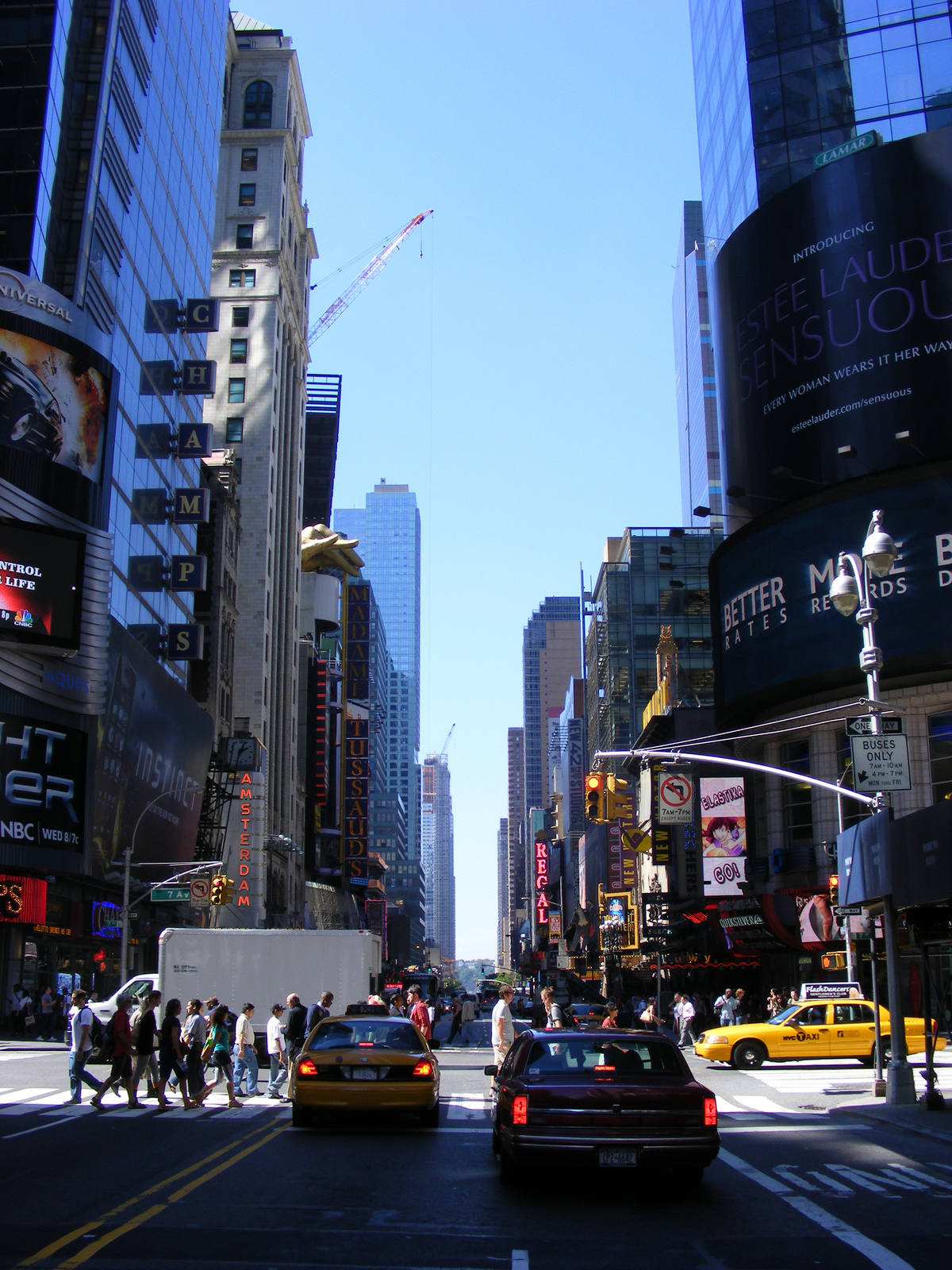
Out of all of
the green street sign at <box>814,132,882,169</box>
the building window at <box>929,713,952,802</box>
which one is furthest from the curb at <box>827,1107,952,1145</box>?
the green street sign at <box>814,132,882,169</box>

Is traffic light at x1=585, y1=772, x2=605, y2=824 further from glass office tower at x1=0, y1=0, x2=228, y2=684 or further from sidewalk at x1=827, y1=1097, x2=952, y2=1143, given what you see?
glass office tower at x1=0, y1=0, x2=228, y2=684

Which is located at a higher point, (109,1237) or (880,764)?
(880,764)

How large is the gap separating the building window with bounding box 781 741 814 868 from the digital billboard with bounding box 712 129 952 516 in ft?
31.1

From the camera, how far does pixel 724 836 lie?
44156mm

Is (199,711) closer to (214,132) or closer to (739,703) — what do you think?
(739,703)

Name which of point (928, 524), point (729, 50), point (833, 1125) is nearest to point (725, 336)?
point (928, 524)

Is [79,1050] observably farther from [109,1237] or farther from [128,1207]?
[109,1237]

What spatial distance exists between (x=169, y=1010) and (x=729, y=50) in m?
61.2

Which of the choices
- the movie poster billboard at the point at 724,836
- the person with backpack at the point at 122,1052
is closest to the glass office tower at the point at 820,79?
the movie poster billboard at the point at 724,836

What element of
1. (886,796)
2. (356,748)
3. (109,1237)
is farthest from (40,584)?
(356,748)

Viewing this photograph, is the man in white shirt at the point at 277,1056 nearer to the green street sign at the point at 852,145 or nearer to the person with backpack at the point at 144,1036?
the person with backpack at the point at 144,1036

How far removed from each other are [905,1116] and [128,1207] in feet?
38.5

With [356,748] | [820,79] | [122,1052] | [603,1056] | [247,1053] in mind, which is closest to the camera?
[603,1056]

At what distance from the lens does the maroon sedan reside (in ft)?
36.6
